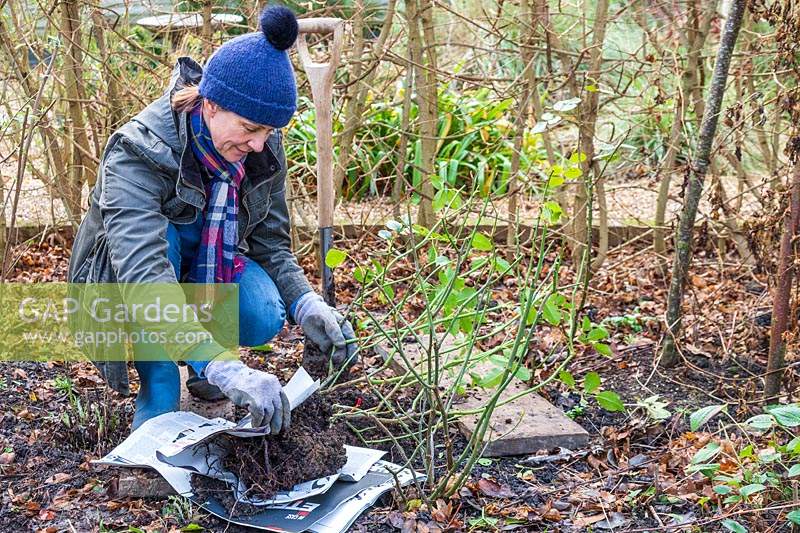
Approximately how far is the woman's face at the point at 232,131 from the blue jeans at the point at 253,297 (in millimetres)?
311

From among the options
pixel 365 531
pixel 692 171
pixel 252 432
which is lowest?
pixel 365 531

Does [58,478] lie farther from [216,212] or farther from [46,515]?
[216,212]

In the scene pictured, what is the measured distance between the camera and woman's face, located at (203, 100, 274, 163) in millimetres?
2652

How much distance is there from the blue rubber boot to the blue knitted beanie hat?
860 millimetres

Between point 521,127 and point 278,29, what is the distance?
220cm

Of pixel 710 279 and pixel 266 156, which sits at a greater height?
pixel 266 156

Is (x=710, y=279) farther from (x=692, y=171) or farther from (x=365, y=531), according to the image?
(x=365, y=531)

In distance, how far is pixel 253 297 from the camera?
3.05 m

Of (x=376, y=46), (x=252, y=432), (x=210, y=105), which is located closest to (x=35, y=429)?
(x=252, y=432)

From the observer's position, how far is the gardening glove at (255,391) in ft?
7.81

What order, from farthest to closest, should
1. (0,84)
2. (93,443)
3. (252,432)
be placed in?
(0,84), (93,443), (252,432)

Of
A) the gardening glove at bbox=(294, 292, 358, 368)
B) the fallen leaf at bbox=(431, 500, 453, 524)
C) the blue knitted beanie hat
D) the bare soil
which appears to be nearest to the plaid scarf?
the blue knitted beanie hat

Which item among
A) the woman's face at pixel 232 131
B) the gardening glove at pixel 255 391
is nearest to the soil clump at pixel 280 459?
the gardening glove at pixel 255 391

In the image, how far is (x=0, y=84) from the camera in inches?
208
